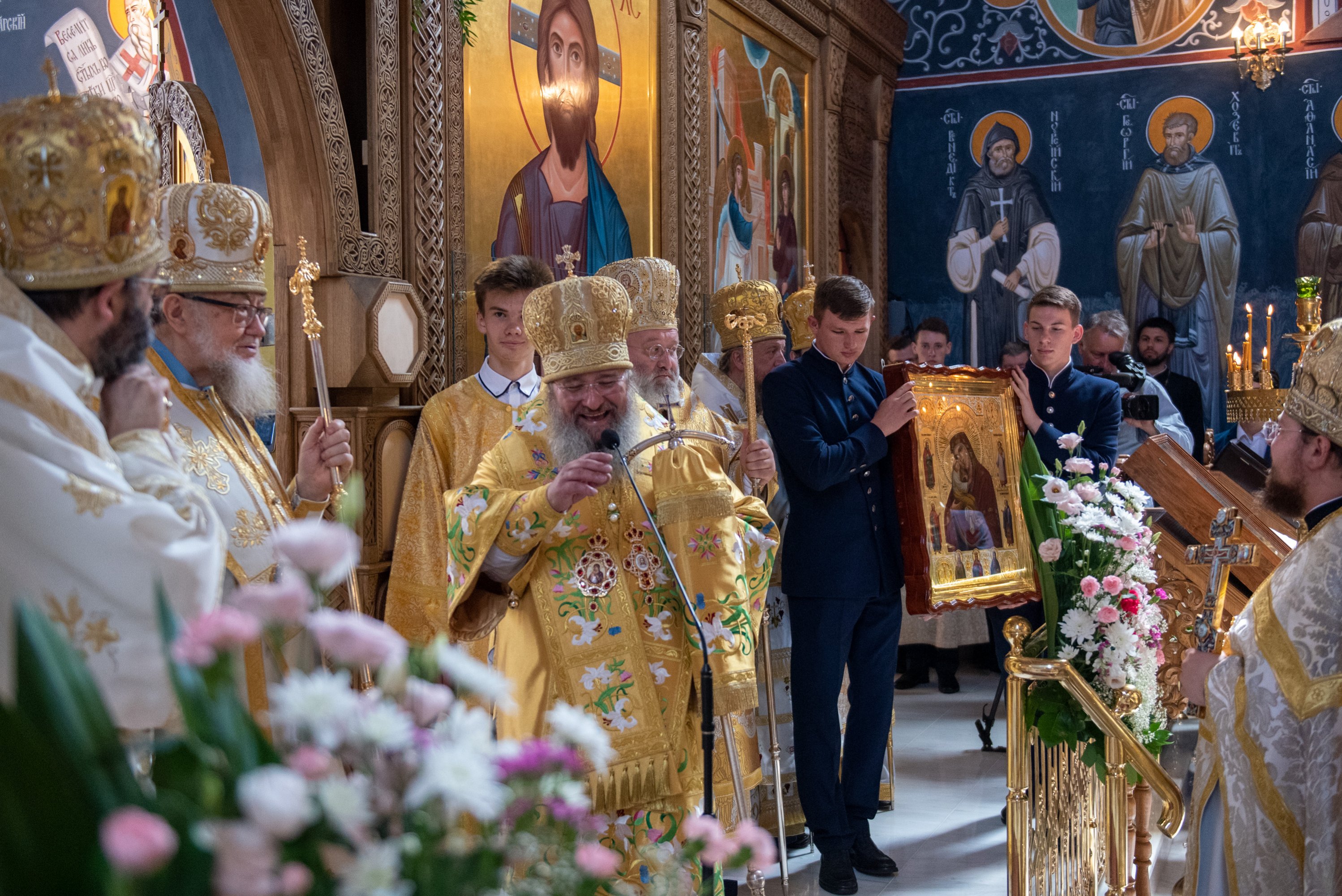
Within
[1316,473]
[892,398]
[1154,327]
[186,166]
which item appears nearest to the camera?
[1316,473]

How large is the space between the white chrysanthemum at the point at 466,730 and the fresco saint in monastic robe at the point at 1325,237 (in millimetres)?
11266

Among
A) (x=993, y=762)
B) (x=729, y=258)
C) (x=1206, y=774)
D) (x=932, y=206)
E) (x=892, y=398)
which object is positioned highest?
(x=932, y=206)

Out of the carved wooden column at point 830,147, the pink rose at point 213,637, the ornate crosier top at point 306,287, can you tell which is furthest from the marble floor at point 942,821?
the carved wooden column at point 830,147

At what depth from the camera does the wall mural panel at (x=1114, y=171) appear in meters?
10.7

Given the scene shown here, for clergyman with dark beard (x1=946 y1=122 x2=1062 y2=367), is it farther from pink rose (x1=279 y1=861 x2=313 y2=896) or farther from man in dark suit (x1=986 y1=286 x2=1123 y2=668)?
pink rose (x1=279 y1=861 x2=313 y2=896)

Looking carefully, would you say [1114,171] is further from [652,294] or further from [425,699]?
[425,699]

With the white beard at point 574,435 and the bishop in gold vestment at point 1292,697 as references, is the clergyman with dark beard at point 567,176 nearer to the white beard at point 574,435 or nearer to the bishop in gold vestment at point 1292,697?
the white beard at point 574,435

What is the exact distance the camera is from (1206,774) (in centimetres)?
250

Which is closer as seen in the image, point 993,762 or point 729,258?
point 993,762

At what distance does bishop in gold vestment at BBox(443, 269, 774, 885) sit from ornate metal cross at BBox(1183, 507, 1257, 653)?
97 cm

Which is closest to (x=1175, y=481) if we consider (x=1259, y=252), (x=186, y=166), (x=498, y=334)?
(x=498, y=334)

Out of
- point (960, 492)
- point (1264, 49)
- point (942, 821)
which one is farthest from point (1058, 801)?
point (1264, 49)

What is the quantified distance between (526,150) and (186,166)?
176 centimetres

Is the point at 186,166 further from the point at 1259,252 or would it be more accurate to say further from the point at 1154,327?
the point at 1259,252
